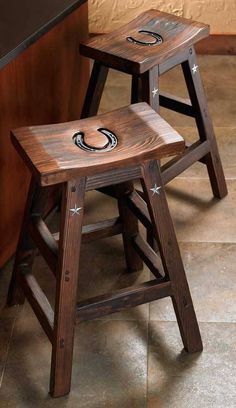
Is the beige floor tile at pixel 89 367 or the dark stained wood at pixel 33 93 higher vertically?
the dark stained wood at pixel 33 93

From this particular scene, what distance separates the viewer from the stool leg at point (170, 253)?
1.95m

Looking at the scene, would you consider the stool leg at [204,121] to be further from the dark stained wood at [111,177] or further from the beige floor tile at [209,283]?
the dark stained wood at [111,177]

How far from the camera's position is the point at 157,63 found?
7.68 feet

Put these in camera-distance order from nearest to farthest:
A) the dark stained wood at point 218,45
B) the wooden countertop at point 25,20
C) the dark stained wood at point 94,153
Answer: the dark stained wood at point 94,153
the wooden countertop at point 25,20
the dark stained wood at point 218,45

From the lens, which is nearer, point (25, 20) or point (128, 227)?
point (25, 20)

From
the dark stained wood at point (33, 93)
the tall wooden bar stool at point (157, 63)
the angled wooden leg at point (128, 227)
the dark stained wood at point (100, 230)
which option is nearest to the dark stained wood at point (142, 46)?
the tall wooden bar stool at point (157, 63)

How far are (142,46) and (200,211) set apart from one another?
2.33 ft

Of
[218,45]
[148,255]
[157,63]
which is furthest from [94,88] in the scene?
[218,45]

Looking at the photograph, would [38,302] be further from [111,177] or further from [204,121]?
[204,121]

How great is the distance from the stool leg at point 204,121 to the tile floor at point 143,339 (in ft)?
0.24

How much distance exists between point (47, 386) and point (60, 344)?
0.19 metres

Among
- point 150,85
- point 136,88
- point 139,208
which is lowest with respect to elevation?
point 139,208

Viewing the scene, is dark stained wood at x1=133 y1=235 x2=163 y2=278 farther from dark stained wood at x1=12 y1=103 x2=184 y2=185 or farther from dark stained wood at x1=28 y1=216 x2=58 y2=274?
dark stained wood at x1=12 y1=103 x2=184 y2=185

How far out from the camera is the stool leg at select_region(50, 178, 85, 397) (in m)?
1.86
